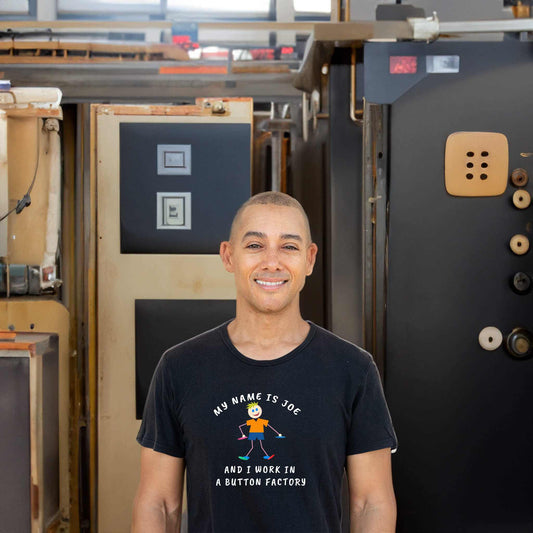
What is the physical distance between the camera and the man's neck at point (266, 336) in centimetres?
124

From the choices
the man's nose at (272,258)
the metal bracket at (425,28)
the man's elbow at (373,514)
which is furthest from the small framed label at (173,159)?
the man's elbow at (373,514)

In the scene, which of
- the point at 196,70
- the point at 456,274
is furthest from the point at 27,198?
the point at 456,274

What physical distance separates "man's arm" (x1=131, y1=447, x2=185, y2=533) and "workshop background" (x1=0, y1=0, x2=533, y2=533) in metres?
0.35

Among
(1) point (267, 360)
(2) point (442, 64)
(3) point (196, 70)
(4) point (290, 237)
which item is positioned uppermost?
(3) point (196, 70)

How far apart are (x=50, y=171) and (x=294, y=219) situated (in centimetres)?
140

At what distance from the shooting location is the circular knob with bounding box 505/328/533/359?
190 cm

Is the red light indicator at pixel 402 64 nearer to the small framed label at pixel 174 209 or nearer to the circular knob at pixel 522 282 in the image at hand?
the circular knob at pixel 522 282

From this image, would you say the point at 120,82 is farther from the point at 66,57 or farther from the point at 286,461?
the point at 286,461

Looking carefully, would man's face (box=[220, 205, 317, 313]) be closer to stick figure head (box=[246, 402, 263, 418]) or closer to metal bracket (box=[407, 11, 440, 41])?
stick figure head (box=[246, 402, 263, 418])

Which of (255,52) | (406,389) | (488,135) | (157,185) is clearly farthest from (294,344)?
(255,52)

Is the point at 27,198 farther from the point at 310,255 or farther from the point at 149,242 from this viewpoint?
the point at 310,255

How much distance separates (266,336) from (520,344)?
3.27ft

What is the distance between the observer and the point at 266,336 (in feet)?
4.08

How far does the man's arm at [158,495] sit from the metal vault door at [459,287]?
910mm
